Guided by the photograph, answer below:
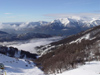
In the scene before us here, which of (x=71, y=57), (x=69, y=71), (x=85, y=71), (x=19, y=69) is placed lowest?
(x=19, y=69)

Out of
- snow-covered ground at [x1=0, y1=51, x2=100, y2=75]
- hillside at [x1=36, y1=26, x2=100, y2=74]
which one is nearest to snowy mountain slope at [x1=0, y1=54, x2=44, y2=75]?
snow-covered ground at [x1=0, y1=51, x2=100, y2=75]

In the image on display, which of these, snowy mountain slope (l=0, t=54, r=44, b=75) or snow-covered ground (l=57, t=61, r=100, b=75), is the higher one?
snow-covered ground (l=57, t=61, r=100, b=75)

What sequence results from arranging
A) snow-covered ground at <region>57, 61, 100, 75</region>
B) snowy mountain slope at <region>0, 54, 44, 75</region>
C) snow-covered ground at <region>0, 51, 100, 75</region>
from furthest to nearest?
snowy mountain slope at <region>0, 54, 44, 75</region> → snow-covered ground at <region>0, 51, 100, 75</region> → snow-covered ground at <region>57, 61, 100, 75</region>

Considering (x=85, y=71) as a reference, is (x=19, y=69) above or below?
below

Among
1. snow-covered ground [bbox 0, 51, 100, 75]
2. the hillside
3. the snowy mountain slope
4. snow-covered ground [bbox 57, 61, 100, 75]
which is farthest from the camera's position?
the hillside

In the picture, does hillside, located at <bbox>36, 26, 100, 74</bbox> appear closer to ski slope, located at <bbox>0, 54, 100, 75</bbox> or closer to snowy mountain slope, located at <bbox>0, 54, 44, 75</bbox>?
ski slope, located at <bbox>0, 54, 100, 75</bbox>

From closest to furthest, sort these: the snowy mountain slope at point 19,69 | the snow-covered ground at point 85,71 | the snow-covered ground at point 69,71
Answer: the snow-covered ground at point 85,71 < the snow-covered ground at point 69,71 < the snowy mountain slope at point 19,69

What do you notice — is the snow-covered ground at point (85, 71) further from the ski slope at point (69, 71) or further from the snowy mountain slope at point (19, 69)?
the snowy mountain slope at point (19, 69)

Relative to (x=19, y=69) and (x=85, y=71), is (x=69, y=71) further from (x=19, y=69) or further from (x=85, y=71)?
(x=19, y=69)

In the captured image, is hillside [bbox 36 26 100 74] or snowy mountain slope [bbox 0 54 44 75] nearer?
snowy mountain slope [bbox 0 54 44 75]

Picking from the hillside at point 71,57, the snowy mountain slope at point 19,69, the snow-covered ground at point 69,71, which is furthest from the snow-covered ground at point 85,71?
the snowy mountain slope at point 19,69

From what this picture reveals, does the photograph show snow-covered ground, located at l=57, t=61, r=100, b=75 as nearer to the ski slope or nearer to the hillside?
the ski slope

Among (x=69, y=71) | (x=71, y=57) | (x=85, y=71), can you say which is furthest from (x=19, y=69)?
(x=85, y=71)
